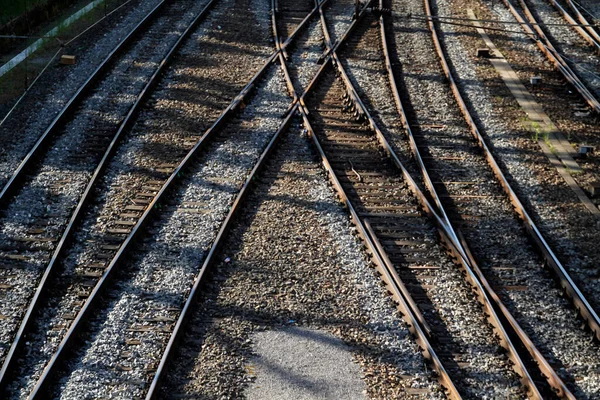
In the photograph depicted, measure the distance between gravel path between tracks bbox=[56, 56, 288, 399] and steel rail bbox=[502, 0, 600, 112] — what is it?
20.0ft

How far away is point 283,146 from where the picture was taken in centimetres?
1366

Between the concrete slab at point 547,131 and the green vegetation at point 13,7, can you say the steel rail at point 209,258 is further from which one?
the green vegetation at point 13,7

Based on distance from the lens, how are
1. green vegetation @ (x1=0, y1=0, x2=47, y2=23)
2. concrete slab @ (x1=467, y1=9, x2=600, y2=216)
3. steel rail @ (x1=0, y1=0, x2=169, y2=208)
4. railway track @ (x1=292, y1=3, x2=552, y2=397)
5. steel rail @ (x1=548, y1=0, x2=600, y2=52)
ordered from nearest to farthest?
railway track @ (x1=292, y1=3, x2=552, y2=397) < steel rail @ (x1=0, y1=0, x2=169, y2=208) < concrete slab @ (x1=467, y1=9, x2=600, y2=216) < steel rail @ (x1=548, y1=0, x2=600, y2=52) < green vegetation @ (x1=0, y1=0, x2=47, y2=23)

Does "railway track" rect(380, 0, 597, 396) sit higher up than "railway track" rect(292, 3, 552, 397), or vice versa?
"railway track" rect(292, 3, 552, 397)

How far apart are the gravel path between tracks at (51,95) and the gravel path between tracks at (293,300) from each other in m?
4.19

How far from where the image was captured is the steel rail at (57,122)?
11.8 metres

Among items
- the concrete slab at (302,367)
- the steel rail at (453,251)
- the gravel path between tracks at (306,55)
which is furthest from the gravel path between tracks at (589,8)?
the concrete slab at (302,367)

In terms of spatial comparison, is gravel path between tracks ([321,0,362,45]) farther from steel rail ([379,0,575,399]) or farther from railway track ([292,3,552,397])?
steel rail ([379,0,575,399])

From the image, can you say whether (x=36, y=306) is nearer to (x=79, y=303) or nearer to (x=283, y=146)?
(x=79, y=303)

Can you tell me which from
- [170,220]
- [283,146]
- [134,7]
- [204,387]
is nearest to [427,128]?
[283,146]

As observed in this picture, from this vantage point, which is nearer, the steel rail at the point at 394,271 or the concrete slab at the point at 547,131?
the steel rail at the point at 394,271

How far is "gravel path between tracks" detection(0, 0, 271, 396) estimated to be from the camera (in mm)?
9219

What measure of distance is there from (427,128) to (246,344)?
279 inches

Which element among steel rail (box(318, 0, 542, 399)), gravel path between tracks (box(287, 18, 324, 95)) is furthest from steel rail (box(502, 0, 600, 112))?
steel rail (box(318, 0, 542, 399))
